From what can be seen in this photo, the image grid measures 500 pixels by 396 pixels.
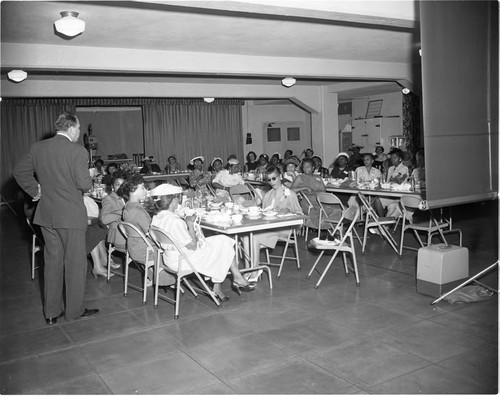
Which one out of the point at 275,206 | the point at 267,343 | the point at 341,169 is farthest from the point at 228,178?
the point at 267,343

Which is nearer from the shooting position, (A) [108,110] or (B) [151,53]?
(B) [151,53]

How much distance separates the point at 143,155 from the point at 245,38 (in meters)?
9.58

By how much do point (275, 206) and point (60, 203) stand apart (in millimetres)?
2522

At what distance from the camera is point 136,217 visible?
Answer: 5.20m

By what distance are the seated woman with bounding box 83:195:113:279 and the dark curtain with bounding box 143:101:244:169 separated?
31.4ft

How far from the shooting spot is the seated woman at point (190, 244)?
4750 mm

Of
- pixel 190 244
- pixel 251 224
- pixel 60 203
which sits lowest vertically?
pixel 190 244

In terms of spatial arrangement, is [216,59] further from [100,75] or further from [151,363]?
[151,363]

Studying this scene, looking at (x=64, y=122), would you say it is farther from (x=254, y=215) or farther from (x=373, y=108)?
(x=373, y=108)

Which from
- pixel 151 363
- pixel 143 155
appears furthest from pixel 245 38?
pixel 143 155

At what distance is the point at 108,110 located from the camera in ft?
52.5

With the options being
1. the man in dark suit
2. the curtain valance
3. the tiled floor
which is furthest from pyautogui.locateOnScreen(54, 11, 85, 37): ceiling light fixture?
the curtain valance

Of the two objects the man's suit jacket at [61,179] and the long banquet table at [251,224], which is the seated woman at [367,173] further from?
the man's suit jacket at [61,179]

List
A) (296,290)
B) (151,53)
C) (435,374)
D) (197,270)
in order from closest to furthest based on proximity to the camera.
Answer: (435,374) → (197,270) → (296,290) → (151,53)
